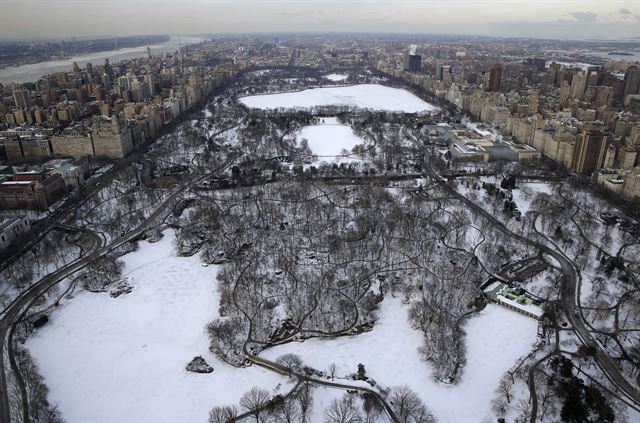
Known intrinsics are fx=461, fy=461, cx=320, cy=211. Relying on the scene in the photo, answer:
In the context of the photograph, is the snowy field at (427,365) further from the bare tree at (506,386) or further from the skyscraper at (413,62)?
the skyscraper at (413,62)

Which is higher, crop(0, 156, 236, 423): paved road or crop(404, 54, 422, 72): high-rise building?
crop(404, 54, 422, 72): high-rise building

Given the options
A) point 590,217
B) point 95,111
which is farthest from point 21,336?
point 95,111

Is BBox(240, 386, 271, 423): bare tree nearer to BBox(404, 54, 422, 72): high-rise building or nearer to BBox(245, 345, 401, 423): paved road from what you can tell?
BBox(245, 345, 401, 423): paved road

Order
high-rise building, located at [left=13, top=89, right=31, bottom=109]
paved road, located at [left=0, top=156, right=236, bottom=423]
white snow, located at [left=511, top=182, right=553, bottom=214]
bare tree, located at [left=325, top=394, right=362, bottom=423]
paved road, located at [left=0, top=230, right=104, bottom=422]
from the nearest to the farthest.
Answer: bare tree, located at [left=325, top=394, right=362, bottom=423] < paved road, located at [left=0, top=230, right=104, bottom=422] < paved road, located at [left=0, top=156, right=236, bottom=423] < white snow, located at [left=511, top=182, right=553, bottom=214] < high-rise building, located at [left=13, top=89, right=31, bottom=109]

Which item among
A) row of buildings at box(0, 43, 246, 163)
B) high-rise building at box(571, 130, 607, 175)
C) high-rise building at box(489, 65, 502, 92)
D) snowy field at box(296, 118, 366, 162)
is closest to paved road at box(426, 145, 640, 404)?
high-rise building at box(571, 130, 607, 175)

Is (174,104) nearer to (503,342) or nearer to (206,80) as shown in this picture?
(206,80)

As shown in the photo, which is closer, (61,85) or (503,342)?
(503,342)
